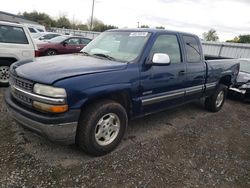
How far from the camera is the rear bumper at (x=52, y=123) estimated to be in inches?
105

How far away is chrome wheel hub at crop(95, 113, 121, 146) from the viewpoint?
3.20m

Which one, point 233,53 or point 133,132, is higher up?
point 233,53

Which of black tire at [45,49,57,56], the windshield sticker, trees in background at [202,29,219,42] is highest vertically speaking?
trees in background at [202,29,219,42]

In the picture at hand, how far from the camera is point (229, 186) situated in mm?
2924

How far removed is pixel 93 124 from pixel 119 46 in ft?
5.24

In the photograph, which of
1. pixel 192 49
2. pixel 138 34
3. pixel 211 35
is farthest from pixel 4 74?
pixel 211 35

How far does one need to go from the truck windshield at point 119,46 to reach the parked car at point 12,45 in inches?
110

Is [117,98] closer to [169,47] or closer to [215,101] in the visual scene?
[169,47]

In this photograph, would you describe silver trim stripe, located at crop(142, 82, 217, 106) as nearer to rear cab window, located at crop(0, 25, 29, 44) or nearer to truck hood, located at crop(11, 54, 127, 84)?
truck hood, located at crop(11, 54, 127, 84)

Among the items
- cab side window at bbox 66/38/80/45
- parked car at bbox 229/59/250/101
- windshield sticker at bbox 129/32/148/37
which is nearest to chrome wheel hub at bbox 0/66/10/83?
windshield sticker at bbox 129/32/148/37

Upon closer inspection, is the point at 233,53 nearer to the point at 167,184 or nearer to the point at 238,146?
the point at 238,146

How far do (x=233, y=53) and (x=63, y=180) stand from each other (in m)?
13.9

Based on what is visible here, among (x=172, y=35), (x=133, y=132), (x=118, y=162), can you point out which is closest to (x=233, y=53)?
(x=172, y=35)

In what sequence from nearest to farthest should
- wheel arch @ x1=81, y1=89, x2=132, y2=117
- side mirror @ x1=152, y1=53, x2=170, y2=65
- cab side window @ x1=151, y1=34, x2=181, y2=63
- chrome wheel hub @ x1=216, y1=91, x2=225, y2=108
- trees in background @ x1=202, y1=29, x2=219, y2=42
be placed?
wheel arch @ x1=81, y1=89, x2=132, y2=117
side mirror @ x1=152, y1=53, x2=170, y2=65
cab side window @ x1=151, y1=34, x2=181, y2=63
chrome wheel hub @ x1=216, y1=91, x2=225, y2=108
trees in background @ x1=202, y1=29, x2=219, y2=42
